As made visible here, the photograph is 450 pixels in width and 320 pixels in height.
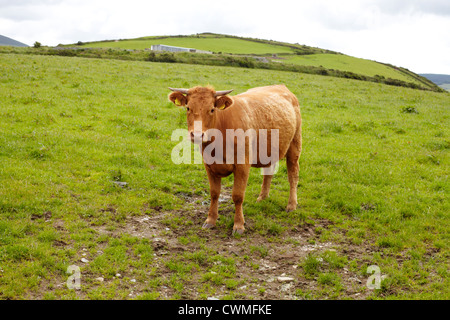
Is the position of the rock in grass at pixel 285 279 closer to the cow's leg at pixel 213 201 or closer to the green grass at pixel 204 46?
the cow's leg at pixel 213 201

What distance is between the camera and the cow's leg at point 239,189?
26.5 ft

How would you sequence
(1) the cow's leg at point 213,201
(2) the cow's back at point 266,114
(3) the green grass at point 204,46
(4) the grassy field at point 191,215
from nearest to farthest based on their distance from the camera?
(4) the grassy field at point 191,215
(2) the cow's back at point 266,114
(1) the cow's leg at point 213,201
(3) the green grass at point 204,46

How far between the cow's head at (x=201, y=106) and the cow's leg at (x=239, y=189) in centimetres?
120

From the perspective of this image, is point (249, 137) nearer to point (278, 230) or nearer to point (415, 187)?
point (278, 230)

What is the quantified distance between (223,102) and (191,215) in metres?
3.17

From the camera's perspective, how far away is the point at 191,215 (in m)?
9.20

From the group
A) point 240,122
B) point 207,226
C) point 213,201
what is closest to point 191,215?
point 207,226

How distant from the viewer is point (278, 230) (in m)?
8.47

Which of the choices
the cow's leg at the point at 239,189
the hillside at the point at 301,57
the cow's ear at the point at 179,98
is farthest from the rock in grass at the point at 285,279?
the hillside at the point at 301,57

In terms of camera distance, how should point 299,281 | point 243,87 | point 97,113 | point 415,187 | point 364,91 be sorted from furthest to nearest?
point 364,91 < point 243,87 < point 97,113 < point 415,187 < point 299,281

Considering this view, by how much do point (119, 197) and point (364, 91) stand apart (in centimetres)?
2648

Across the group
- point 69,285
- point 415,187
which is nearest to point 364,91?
point 415,187

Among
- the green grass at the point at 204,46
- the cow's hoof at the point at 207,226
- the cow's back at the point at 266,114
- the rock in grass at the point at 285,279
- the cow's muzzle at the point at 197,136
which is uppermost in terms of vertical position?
the green grass at the point at 204,46

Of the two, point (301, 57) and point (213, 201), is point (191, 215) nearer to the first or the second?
point (213, 201)
